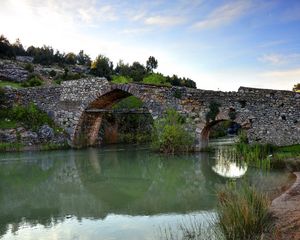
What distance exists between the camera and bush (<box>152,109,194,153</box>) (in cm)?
1802

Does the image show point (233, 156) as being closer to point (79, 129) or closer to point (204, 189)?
point (204, 189)

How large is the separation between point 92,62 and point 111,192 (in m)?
37.2

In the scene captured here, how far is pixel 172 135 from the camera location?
1798 cm

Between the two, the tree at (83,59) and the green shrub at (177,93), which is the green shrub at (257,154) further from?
the tree at (83,59)

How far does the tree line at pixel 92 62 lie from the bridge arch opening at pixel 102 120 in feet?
42.9

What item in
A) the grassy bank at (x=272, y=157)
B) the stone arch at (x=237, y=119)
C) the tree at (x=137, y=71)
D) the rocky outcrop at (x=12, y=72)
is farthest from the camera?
the tree at (x=137, y=71)

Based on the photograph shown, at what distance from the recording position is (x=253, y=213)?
562 cm

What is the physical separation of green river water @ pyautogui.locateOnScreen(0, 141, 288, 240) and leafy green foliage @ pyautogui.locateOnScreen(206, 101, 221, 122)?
161cm

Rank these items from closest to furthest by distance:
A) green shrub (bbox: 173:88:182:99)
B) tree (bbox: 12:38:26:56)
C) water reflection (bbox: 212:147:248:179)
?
water reflection (bbox: 212:147:248:179), green shrub (bbox: 173:88:182:99), tree (bbox: 12:38:26:56)

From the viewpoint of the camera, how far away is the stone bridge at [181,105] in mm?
17016

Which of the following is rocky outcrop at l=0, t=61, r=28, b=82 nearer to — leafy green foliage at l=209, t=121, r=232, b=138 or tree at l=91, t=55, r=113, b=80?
tree at l=91, t=55, r=113, b=80

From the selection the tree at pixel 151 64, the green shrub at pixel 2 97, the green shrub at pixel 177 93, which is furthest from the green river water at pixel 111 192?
the tree at pixel 151 64

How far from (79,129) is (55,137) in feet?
4.51

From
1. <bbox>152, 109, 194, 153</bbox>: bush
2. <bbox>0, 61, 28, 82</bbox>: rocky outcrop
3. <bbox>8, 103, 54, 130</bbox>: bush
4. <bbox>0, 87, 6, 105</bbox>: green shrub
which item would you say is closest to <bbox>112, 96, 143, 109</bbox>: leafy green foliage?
<bbox>8, 103, 54, 130</bbox>: bush
